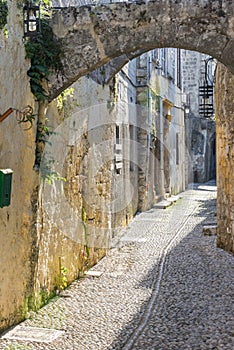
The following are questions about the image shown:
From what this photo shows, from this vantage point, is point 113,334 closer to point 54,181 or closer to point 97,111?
point 54,181

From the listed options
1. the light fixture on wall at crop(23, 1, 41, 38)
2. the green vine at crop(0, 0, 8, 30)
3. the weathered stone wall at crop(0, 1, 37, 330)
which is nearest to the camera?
the green vine at crop(0, 0, 8, 30)

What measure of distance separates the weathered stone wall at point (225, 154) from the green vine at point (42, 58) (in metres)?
3.62

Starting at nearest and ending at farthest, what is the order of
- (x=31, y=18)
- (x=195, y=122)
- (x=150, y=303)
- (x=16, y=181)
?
(x=16, y=181), (x=31, y=18), (x=150, y=303), (x=195, y=122)

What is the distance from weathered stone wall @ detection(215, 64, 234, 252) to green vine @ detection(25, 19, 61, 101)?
362 centimetres

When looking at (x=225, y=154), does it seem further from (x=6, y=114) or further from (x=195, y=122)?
(x=195, y=122)

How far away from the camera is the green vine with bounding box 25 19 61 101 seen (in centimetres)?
529

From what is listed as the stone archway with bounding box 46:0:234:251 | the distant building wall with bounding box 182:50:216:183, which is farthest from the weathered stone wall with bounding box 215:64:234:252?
the distant building wall with bounding box 182:50:216:183

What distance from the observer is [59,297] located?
6.19m

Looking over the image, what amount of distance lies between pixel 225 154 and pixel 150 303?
352cm

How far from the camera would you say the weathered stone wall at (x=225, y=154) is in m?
8.33

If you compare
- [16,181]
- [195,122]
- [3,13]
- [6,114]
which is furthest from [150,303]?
[195,122]

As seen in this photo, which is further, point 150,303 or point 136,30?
point 150,303

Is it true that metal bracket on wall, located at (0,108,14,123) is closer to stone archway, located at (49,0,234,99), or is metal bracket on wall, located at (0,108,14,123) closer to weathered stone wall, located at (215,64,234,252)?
stone archway, located at (49,0,234,99)

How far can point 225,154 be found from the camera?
868 cm
